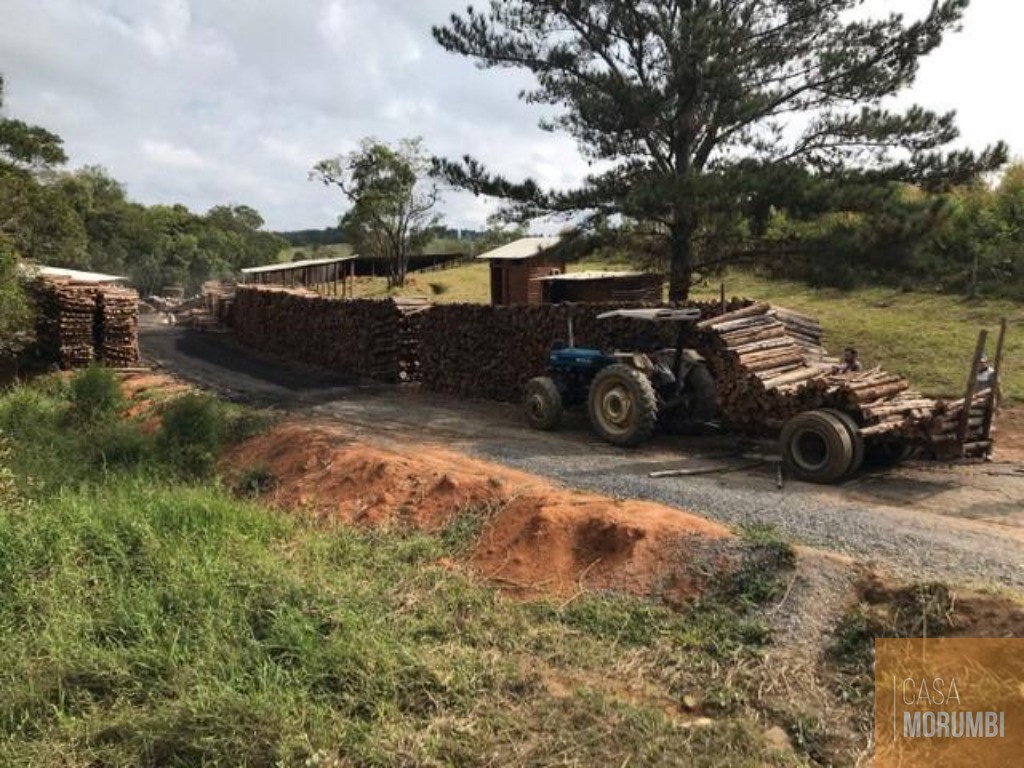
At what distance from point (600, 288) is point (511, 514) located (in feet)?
52.3

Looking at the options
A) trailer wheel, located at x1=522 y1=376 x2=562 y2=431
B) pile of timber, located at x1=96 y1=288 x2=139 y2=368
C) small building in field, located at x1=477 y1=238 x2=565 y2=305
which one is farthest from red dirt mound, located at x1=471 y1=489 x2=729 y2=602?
small building in field, located at x1=477 y1=238 x2=565 y2=305

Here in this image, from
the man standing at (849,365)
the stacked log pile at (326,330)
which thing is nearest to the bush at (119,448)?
the stacked log pile at (326,330)

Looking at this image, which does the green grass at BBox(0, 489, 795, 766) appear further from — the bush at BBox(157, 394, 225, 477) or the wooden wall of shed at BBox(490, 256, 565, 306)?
the wooden wall of shed at BBox(490, 256, 565, 306)

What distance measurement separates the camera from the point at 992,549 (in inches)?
203

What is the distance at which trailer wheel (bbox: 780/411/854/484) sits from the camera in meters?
7.21

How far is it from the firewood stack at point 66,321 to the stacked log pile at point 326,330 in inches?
196

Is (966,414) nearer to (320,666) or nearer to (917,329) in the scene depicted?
(320,666)

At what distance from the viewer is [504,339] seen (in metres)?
13.0

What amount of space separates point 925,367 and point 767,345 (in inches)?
202

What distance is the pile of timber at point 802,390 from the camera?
7227 mm

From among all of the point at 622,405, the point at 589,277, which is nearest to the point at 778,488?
the point at 622,405

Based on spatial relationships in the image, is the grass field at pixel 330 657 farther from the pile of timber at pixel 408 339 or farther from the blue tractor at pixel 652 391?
the pile of timber at pixel 408 339

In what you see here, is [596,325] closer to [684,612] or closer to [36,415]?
[684,612]

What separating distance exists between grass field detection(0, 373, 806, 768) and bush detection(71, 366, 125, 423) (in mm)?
7003
